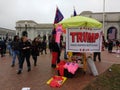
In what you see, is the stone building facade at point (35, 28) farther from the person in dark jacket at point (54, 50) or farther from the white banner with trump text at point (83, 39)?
the white banner with trump text at point (83, 39)

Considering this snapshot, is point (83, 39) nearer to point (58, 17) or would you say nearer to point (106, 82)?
point (106, 82)

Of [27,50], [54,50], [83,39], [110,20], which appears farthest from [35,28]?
[83,39]

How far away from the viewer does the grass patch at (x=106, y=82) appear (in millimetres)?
11005

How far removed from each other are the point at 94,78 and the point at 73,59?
1706 mm

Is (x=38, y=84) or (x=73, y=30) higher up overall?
(x=73, y=30)

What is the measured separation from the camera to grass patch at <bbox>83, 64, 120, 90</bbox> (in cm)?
1100

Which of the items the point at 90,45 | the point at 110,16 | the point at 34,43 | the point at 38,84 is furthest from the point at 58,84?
the point at 110,16

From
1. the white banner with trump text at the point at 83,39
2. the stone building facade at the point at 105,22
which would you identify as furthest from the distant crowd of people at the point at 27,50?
the stone building facade at the point at 105,22

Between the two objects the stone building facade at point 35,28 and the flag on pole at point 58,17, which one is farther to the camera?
the stone building facade at point 35,28

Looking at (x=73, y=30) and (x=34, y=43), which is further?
(x=34, y=43)

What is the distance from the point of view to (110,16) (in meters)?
88.4

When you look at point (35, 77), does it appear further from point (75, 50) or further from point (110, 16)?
point (110, 16)

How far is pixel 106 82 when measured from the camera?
39.2 ft

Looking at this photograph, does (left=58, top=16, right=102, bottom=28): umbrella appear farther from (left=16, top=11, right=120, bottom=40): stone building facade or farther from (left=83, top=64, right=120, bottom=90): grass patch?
(left=16, top=11, right=120, bottom=40): stone building facade
